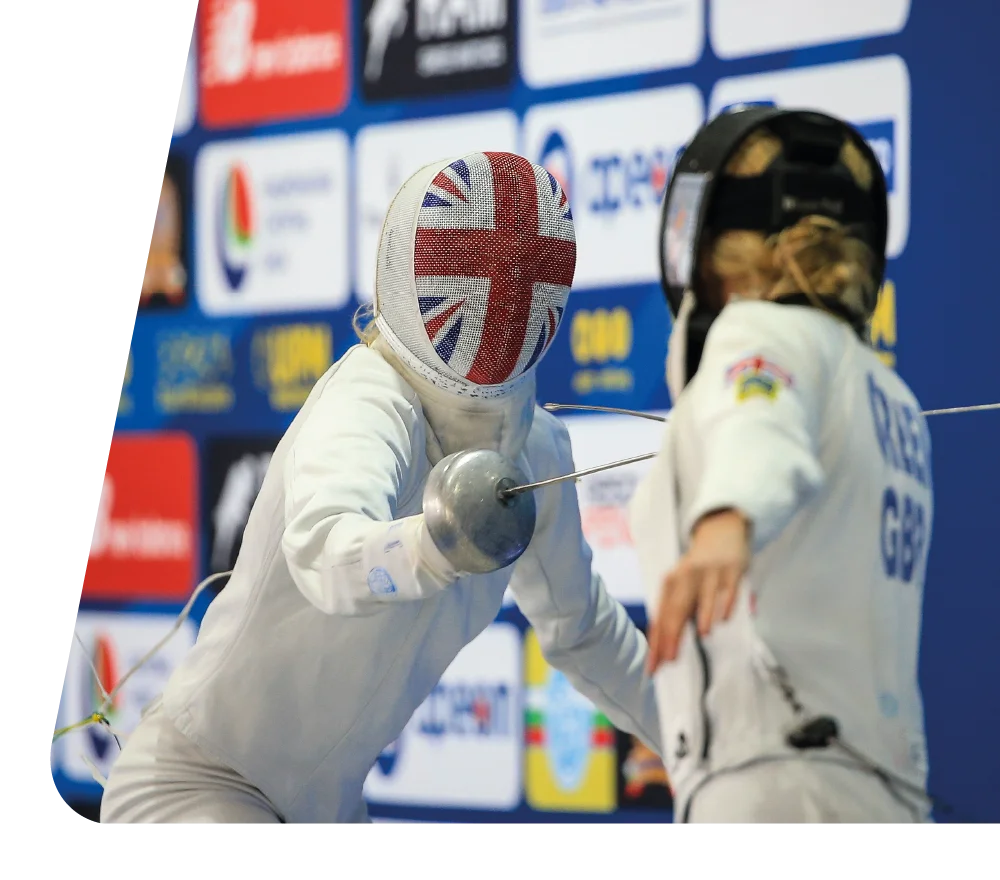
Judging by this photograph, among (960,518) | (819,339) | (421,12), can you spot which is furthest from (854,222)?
(421,12)

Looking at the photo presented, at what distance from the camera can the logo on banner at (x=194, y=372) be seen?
8.61 feet

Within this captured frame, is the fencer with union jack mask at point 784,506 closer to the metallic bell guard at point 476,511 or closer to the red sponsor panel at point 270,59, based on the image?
the metallic bell guard at point 476,511

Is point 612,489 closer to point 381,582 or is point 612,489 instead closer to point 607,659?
point 607,659

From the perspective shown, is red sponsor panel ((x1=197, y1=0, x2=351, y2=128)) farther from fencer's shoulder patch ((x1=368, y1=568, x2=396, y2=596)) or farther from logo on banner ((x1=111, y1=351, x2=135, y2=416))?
fencer's shoulder patch ((x1=368, y1=568, x2=396, y2=596))

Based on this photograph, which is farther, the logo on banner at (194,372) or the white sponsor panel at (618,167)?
the logo on banner at (194,372)

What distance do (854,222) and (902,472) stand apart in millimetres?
201

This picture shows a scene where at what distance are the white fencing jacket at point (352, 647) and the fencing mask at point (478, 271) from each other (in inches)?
2.4

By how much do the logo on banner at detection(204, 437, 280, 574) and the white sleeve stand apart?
1.64 meters

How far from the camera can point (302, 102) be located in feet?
8.54

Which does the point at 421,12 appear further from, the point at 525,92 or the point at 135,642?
the point at 135,642

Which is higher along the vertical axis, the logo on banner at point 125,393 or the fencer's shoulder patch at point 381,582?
the logo on banner at point 125,393

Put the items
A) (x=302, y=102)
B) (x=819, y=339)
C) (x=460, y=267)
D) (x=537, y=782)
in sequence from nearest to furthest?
(x=819, y=339) < (x=460, y=267) < (x=537, y=782) < (x=302, y=102)

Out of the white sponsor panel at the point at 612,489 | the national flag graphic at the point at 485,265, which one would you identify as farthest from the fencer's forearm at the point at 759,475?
the white sponsor panel at the point at 612,489

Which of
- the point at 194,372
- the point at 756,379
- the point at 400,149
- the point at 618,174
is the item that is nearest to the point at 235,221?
the point at 194,372
